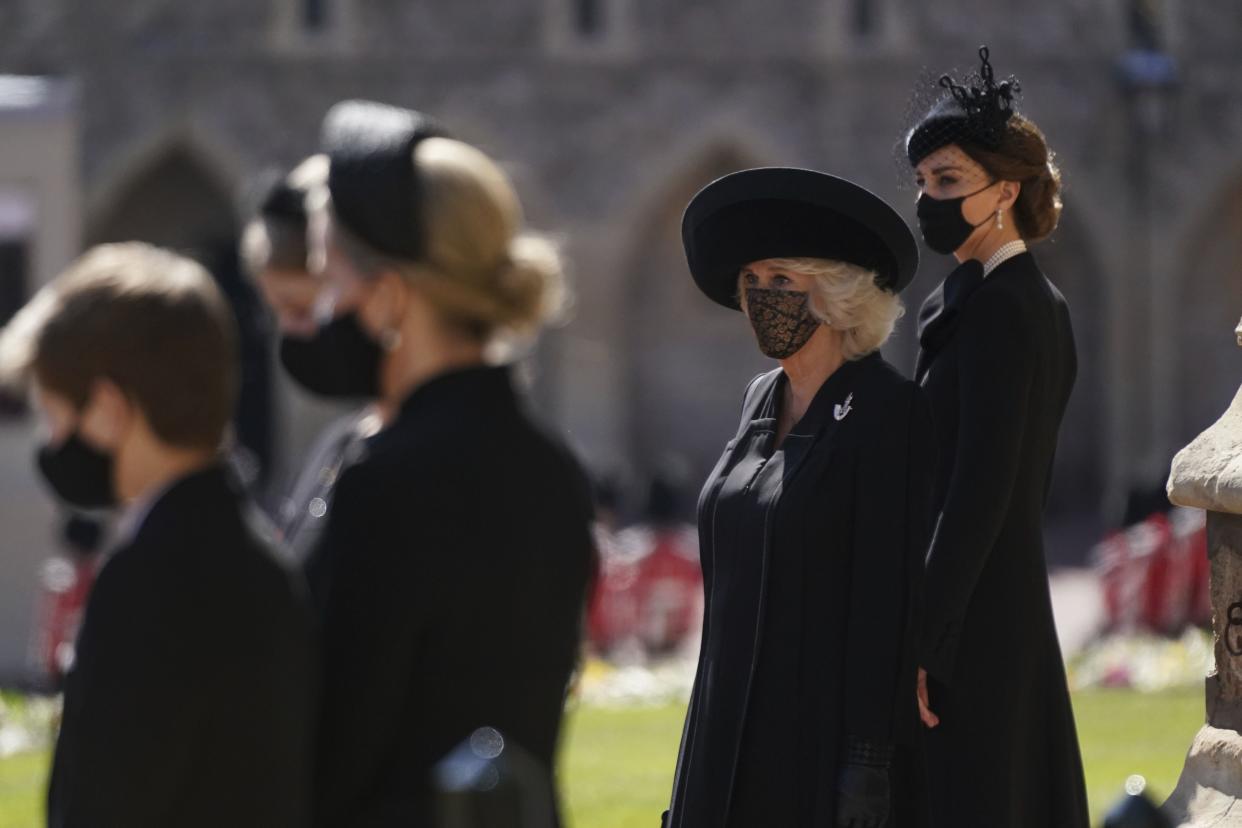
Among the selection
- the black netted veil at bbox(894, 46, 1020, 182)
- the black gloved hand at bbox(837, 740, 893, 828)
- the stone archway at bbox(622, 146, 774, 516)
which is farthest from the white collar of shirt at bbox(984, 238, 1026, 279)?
the stone archway at bbox(622, 146, 774, 516)

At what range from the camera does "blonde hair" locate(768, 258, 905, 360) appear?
4297 millimetres

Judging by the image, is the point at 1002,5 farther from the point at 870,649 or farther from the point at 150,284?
the point at 150,284

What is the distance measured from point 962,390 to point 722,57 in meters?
17.6

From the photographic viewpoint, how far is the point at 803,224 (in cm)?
436

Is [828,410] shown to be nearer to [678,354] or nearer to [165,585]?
[165,585]

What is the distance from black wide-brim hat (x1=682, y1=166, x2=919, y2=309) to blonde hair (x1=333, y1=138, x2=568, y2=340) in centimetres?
143

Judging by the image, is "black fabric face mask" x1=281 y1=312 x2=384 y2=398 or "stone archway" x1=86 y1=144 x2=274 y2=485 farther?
"stone archway" x1=86 y1=144 x2=274 y2=485

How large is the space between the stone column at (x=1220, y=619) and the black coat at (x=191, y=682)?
2.26 m

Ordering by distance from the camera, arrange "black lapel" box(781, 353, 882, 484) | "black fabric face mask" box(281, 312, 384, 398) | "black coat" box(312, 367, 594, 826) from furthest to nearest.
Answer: "black lapel" box(781, 353, 882, 484), "black fabric face mask" box(281, 312, 384, 398), "black coat" box(312, 367, 594, 826)

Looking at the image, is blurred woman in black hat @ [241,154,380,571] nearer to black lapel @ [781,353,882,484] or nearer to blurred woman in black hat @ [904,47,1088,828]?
black lapel @ [781,353,882,484]

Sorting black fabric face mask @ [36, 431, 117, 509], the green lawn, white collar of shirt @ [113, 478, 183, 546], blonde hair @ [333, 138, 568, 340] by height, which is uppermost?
blonde hair @ [333, 138, 568, 340]

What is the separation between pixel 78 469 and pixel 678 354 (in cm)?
1957

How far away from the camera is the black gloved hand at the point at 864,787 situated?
3.94 metres

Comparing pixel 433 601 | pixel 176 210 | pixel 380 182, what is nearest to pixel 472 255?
pixel 380 182
